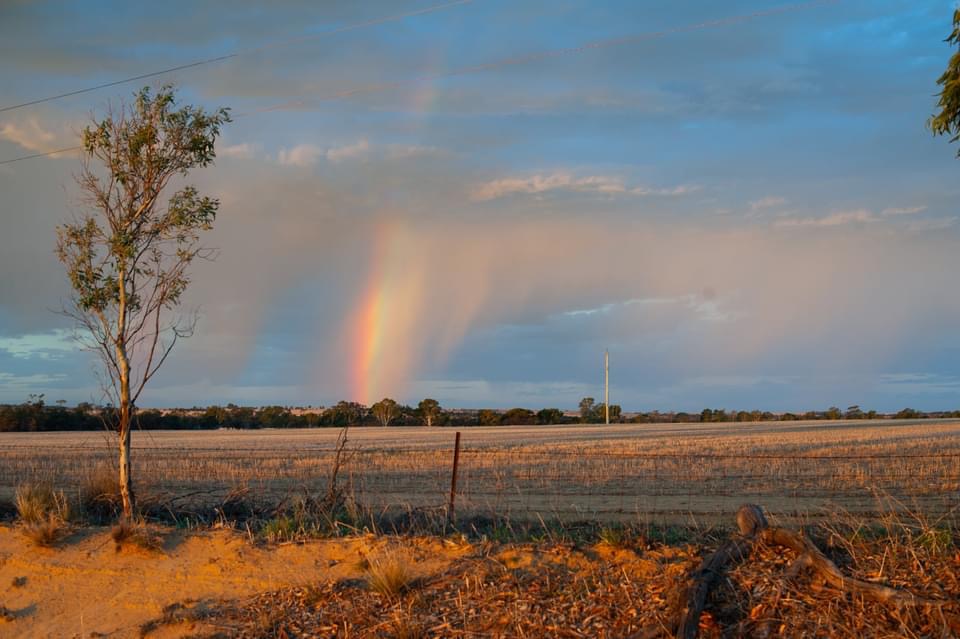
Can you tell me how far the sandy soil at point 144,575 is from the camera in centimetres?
899

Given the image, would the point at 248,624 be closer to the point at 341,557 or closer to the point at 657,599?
the point at 341,557

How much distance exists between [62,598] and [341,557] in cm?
339

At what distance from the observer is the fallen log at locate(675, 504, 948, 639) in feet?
20.3

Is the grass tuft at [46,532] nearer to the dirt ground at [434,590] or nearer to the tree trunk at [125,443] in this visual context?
the dirt ground at [434,590]

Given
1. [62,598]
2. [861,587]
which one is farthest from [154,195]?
[861,587]

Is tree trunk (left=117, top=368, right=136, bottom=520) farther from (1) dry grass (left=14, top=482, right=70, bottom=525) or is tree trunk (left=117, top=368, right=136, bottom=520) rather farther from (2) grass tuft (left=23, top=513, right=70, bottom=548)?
(2) grass tuft (left=23, top=513, right=70, bottom=548)

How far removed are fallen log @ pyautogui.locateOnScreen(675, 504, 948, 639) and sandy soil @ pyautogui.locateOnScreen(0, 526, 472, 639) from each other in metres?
2.81

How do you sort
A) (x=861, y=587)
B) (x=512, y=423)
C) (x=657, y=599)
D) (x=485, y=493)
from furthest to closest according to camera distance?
(x=512, y=423), (x=485, y=493), (x=657, y=599), (x=861, y=587)

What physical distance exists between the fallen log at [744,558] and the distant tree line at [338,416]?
68.3 m

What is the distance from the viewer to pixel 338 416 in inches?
3844

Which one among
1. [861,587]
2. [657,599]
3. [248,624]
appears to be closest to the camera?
[861,587]

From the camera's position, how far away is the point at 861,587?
6.35 meters

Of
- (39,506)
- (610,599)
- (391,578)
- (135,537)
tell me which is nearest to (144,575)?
(135,537)

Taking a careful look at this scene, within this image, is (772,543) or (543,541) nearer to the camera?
(772,543)
